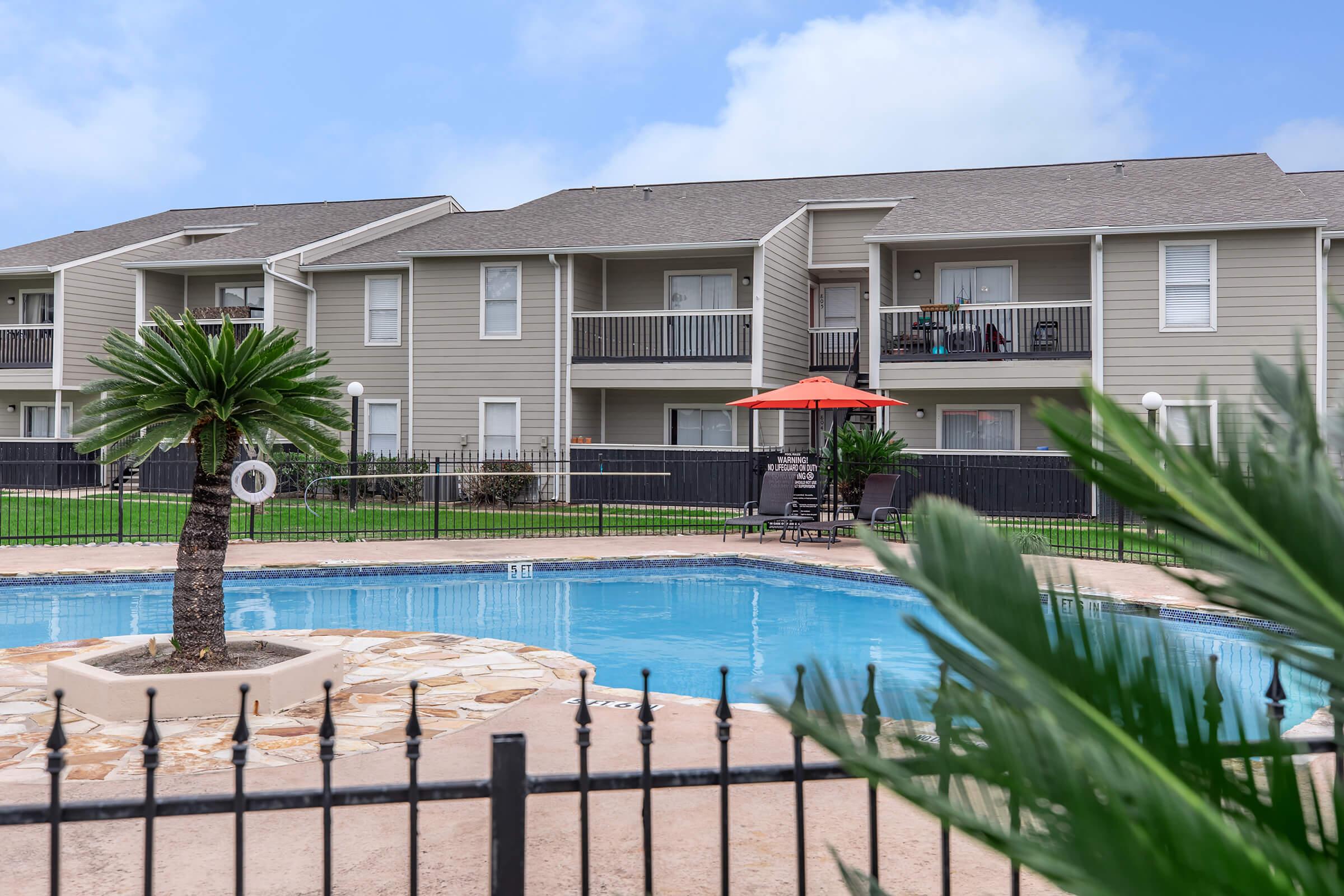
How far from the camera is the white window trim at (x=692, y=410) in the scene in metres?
24.8

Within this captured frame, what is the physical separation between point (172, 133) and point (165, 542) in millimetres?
53644

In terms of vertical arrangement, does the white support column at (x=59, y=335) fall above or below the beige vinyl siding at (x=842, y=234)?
below

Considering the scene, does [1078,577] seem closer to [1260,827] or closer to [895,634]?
[1260,827]

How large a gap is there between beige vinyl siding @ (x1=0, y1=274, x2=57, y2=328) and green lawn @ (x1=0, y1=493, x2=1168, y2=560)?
9022 millimetres

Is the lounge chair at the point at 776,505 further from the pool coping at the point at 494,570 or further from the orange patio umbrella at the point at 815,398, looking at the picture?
the pool coping at the point at 494,570

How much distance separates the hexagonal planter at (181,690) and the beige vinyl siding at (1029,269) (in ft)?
61.9

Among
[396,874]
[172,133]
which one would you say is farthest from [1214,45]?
[172,133]

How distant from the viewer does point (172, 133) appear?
62.0m

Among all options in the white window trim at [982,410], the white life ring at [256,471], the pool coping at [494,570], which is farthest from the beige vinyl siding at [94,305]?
the white window trim at [982,410]

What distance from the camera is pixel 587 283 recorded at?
25078 millimetres

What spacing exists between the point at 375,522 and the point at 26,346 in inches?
598

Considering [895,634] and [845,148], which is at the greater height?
[845,148]

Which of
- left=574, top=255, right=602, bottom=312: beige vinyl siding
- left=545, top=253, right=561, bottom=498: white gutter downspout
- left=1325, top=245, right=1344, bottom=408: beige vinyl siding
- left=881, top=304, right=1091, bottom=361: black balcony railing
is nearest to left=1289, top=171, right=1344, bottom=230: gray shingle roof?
left=1325, top=245, right=1344, bottom=408: beige vinyl siding

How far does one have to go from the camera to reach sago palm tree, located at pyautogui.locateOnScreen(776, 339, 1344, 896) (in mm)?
980
